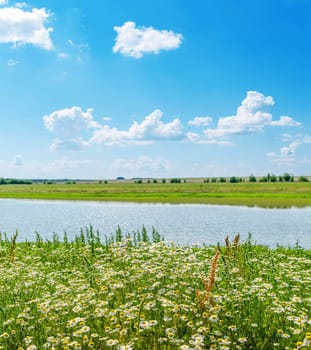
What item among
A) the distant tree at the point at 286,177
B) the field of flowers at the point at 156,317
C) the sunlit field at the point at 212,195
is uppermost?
the distant tree at the point at 286,177

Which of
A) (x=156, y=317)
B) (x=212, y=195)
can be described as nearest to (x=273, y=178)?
(x=212, y=195)

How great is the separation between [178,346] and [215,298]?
1.43m

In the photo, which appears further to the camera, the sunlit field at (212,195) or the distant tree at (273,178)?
the distant tree at (273,178)

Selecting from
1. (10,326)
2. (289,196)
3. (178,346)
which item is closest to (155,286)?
(178,346)

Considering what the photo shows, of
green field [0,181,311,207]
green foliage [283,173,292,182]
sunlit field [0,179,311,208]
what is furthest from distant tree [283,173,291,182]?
green field [0,181,311,207]

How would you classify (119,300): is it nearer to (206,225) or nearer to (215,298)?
(215,298)

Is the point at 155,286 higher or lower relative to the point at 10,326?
higher

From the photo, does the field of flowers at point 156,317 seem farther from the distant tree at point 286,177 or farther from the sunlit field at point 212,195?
the distant tree at point 286,177

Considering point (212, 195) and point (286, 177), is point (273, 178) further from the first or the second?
point (212, 195)

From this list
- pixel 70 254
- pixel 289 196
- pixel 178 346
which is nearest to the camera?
pixel 178 346

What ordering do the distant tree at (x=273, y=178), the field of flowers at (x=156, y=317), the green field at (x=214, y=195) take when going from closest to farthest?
the field of flowers at (x=156, y=317)
the green field at (x=214, y=195)
the distant tree at (x=273, y=178)

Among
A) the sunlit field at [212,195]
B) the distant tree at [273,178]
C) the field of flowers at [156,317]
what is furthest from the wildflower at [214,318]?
the distant tree at [273,178]

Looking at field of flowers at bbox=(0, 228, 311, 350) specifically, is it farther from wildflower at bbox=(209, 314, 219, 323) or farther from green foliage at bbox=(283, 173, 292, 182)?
green foliage at bbox=(283, 173, 292, 182)

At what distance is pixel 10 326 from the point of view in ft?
20.6
